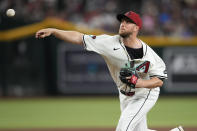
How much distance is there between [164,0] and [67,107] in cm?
583

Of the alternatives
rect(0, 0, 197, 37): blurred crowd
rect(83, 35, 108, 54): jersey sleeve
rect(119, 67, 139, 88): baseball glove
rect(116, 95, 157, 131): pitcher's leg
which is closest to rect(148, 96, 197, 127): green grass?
rect(0, 0, 197, 37): blurred crowd

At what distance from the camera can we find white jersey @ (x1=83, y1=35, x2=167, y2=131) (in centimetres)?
599

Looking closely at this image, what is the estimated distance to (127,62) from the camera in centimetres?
602

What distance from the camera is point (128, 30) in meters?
6.00

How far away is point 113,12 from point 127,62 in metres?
9.66

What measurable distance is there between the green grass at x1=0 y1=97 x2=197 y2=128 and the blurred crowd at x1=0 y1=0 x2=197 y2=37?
2.38 metres

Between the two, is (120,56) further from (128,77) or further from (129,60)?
(128,77)

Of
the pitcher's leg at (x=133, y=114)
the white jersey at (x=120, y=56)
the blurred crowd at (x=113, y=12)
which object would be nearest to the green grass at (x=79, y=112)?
the blurred crowd at (x=113, y=12)

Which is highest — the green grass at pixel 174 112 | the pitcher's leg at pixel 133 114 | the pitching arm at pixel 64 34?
the pitching arm at pixel 64 34

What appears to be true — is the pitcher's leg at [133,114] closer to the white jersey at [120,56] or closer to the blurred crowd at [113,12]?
the white jersey at [120,56]

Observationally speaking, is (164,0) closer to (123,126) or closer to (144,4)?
(144,4)

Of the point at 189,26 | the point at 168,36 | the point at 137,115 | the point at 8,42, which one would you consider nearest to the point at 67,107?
the point at 8,42

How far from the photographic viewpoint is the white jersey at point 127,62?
599 cm

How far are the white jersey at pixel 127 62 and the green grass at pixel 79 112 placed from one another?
3.58 meters
